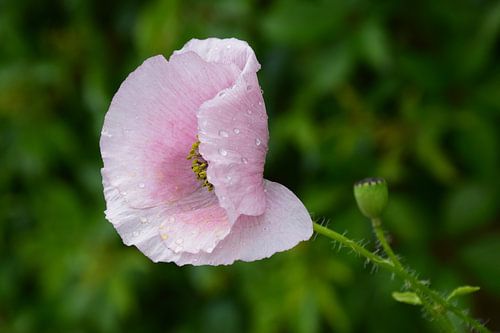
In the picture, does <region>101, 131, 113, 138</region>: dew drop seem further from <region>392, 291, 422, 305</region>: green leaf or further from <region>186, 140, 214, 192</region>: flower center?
<region>392, 291, 422, 305</region>: green leaf

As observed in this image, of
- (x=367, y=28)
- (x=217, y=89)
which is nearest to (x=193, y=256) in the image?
(x=217, y=89)

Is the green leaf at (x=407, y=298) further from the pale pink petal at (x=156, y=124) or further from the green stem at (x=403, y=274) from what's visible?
the pale pink petal at (x=156, y=124)

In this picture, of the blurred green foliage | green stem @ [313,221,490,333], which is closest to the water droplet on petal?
green stem @ [313,221,490,333]

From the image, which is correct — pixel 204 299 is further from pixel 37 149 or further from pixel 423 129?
pixel 423 129

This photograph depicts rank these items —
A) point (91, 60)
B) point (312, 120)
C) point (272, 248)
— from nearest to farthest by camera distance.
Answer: point (272, 248)
point (312, 120)
point (91, 60)

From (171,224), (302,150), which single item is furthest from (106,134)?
(302,150)

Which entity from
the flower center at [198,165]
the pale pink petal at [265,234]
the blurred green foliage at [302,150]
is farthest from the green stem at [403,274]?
the blurred green foliage at [302,150]
